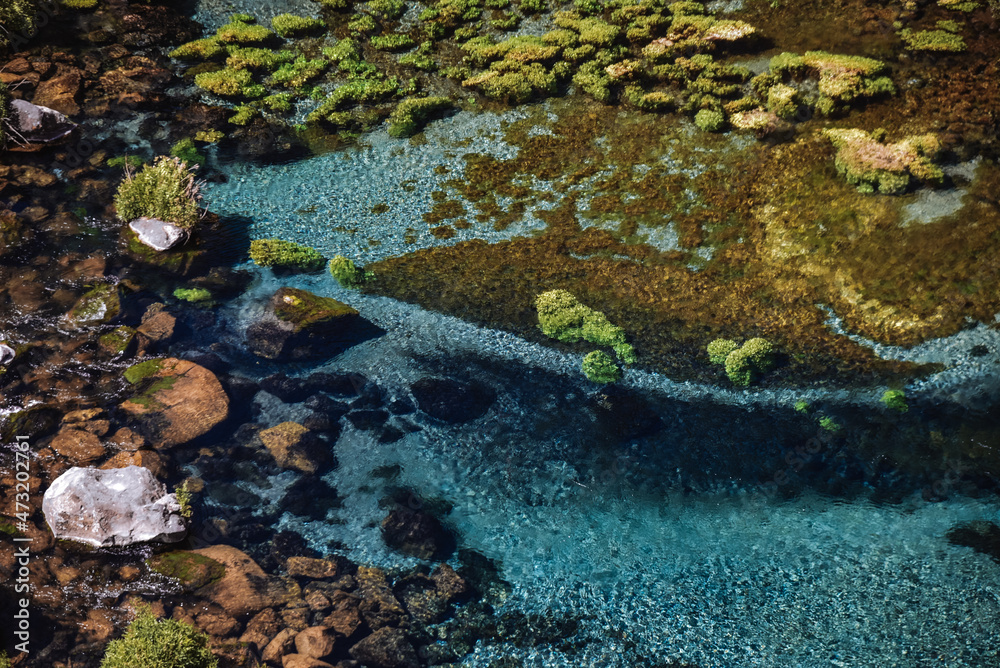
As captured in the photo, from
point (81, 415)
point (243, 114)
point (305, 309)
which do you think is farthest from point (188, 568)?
point (243, 114)

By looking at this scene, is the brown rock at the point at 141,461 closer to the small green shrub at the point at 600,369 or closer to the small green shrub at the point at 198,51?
the small green shrub at the point at 600,369

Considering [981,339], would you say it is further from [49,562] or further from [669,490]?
[49,562]

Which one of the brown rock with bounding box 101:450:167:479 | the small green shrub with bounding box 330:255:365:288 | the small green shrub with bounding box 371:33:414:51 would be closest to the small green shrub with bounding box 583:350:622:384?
the small green shrub with bounding box 330:255:365:288

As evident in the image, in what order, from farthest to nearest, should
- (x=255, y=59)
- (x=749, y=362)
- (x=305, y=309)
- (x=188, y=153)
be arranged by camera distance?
(x=255, y=59) < (x=188, y=153) < (x=305, y=309) < (x=749, y=362)

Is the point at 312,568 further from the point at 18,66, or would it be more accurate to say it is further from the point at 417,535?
the point at 18,66

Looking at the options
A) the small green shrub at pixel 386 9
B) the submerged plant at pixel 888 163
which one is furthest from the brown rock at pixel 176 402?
the small green shrub at pixel 386 9

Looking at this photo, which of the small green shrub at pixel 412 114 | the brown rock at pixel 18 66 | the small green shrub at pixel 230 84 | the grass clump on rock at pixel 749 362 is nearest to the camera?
the grass clump on rock at pixel 749 362

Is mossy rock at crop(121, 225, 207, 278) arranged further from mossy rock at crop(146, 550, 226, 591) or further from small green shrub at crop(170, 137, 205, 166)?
mossy rock at crop(146, 550, 226, 591)
